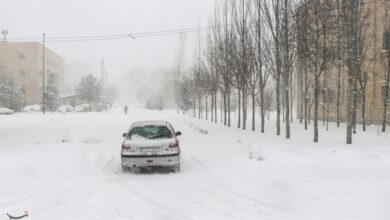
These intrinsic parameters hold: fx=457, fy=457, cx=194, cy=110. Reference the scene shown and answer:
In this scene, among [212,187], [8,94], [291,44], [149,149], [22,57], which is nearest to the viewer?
[212,187]

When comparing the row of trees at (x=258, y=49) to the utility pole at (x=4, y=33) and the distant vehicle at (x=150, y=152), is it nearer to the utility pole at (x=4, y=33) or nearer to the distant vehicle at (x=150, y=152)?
the distant vehicle at (x=150, y=152)

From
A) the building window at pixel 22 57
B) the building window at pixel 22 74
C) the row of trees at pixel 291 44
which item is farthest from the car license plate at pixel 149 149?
the building window at pixel 22 57

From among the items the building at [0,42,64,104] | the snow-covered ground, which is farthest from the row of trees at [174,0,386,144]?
the building at [0,42,64,104]

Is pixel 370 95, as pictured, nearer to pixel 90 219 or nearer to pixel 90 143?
pixel 90 143

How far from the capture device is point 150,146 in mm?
12203

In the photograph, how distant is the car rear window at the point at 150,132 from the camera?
504 inches

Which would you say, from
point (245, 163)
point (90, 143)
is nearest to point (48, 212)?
point (245, 163)

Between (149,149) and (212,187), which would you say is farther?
(149,149)

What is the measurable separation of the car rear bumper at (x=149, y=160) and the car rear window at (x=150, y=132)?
2.45 ft

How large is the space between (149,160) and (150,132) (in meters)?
1.22

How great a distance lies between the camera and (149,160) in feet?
39.7

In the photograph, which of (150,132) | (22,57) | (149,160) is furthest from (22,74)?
(149,160)

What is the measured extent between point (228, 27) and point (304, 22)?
41.8 ft

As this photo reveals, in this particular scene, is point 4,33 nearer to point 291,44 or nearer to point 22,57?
point 22,57
